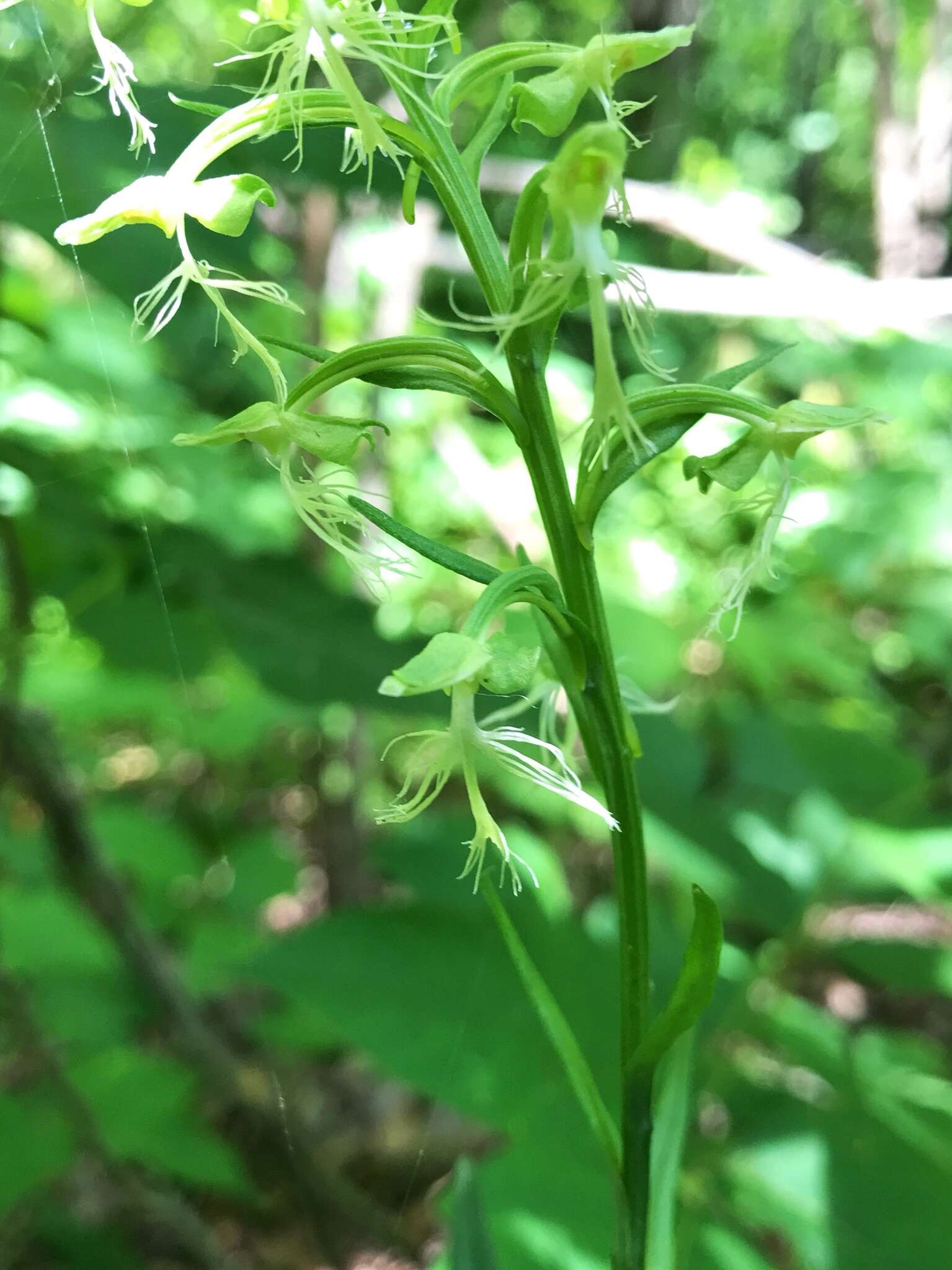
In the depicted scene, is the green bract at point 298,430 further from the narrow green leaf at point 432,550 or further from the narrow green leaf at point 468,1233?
the narrow green leaf at point 468,1233

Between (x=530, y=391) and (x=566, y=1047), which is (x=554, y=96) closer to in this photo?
(x=530, y=391)

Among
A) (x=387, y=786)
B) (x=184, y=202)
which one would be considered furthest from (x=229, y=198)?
(x=387, y=786)

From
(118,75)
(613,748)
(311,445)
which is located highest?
(118,75)

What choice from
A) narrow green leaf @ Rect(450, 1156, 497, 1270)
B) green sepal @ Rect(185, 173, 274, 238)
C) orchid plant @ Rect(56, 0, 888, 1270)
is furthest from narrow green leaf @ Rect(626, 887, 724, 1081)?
green sepal @ Rect(185, 173, 274, 238)

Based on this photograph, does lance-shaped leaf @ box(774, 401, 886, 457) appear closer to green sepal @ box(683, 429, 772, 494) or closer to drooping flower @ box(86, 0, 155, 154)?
green sepal @ box(683, 429, 772, 494)

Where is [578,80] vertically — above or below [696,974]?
above

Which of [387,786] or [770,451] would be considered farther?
[387,786]
